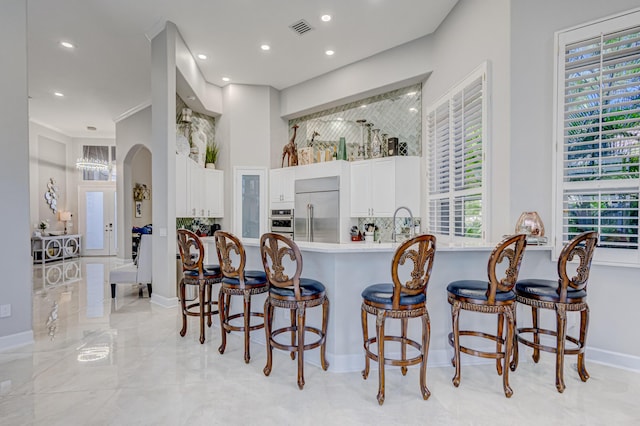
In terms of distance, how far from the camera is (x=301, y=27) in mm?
4559

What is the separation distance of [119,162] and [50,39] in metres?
4.36

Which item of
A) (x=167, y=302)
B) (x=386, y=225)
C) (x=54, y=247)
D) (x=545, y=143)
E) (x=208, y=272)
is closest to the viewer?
(x=545, y=143)

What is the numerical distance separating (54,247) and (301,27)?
9094 mm

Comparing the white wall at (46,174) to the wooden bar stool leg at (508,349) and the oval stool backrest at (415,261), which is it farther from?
the wooden bar stool leg at (508,349)

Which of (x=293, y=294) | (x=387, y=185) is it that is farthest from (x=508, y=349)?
(x=387, y=185)

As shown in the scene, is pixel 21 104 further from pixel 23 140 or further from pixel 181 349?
pixel 181 349

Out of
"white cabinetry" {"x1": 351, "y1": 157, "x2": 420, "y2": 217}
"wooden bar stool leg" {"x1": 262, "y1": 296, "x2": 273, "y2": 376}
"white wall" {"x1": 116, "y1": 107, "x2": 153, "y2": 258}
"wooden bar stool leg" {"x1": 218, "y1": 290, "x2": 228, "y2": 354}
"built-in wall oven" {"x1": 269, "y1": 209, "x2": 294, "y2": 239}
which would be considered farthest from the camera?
"white wall" {"x1": 116, "y1": 107, "x2": 153, "y2": 258}

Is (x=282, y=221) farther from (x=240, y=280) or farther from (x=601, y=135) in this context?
(x=601, y=135)

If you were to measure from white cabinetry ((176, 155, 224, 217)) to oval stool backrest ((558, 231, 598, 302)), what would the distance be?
446 centimetres

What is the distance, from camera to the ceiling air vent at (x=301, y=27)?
4459 millimetres

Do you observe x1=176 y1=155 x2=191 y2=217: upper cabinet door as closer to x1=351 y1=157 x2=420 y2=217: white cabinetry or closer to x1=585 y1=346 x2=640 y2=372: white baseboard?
x1=351 y1=157 x2=420 y2=217: white cabinetry

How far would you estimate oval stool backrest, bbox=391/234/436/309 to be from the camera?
2.12 meters

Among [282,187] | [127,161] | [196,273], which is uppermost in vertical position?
[127,161]

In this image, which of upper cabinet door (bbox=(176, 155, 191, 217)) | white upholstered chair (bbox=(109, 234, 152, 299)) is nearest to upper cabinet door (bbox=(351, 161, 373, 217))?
upper cabinet door (bbox=(176, 155, 191, 217))
